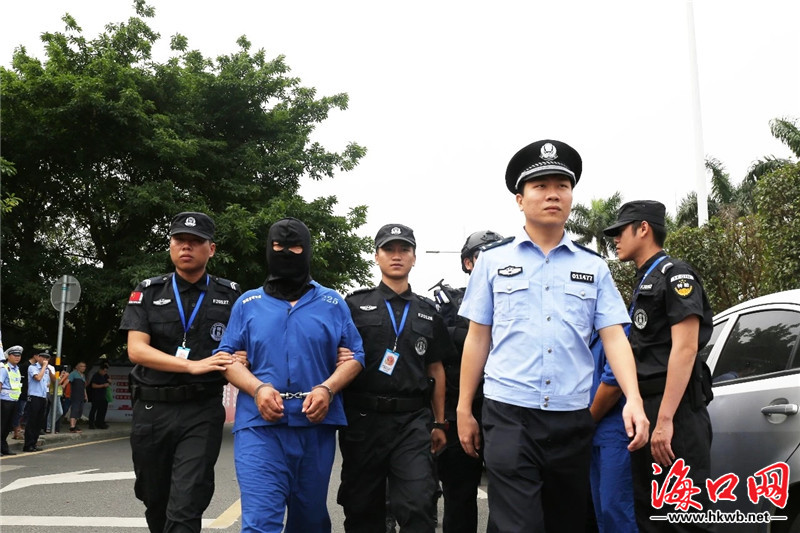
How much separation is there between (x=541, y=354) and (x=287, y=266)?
175 centimetres

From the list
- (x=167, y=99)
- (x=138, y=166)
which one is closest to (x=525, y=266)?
(x=138, y=166)

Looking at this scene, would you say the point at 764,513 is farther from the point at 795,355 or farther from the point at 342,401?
the point at 342,401

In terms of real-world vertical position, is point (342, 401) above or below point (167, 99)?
below

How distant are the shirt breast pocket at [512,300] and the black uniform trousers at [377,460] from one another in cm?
144

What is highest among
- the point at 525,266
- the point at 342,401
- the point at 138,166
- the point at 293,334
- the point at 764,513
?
the point at 138,166

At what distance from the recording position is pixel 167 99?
66.3 ft

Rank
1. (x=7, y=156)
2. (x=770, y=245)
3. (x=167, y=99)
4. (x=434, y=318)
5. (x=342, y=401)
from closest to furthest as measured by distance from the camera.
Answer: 1. (x=342, y=401)
2. (x=434, y=318)
3. (x=770, y=245)
4. (x=7, y=156)
5. (x=167, y=99)

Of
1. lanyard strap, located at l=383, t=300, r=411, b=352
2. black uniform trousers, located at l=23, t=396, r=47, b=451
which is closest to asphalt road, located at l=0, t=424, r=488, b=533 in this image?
black uniform trousers, located at l=23, t=396, r=47, b=451

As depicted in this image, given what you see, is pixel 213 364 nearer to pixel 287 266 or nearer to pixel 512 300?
pixel 287 266

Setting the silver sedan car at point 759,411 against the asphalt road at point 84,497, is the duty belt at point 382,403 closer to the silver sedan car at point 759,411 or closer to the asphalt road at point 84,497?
the silver sedan car at point 759,411

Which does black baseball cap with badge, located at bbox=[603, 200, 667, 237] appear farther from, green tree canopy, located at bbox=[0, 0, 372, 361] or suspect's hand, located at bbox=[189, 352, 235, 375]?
green tree canopy, located at bbox=[0, 0, 372, 361]

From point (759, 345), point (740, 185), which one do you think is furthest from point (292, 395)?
point (740, 185)

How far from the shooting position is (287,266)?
176 inches

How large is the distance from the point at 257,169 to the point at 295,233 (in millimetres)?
16334
